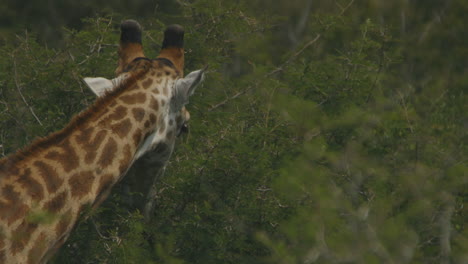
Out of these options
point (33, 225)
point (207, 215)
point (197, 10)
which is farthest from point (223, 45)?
point (33, 225)

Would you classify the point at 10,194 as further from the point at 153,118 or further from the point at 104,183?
the point at 153,118

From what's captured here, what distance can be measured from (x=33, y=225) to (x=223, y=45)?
13.5 feet

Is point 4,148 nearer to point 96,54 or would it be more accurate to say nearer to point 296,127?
point 96,54

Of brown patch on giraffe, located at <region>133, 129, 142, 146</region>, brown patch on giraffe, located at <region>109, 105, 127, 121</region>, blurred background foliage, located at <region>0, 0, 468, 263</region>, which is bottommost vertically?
blurred background foliage, located at <region>0, 0, 468, 263</region>

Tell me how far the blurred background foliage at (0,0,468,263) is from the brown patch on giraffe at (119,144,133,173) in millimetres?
349

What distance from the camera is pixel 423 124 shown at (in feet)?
24.8


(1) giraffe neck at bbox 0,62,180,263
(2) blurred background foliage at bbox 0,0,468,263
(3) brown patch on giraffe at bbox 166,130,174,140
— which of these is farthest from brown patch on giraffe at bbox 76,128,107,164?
(3) brown patch on giraffe at bbox 166,130,174,140

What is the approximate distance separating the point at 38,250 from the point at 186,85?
174 cm

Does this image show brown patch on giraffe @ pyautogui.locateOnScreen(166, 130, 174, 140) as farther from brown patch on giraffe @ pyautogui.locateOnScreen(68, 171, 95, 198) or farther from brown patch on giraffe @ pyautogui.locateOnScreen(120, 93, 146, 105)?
brown patch on giraffe @ pyautogui.locateOnScreen(68, 171, 95, 198)

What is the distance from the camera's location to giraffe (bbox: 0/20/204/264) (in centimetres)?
480

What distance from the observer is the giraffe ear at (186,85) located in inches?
236

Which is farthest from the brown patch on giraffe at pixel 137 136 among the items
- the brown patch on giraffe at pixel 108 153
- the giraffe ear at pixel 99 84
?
the giraffe ear at pixel 99 84

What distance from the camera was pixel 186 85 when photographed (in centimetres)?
604

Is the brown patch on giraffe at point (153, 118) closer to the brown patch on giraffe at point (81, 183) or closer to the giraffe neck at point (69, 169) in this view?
the giraffe neck at point (69, 169)
